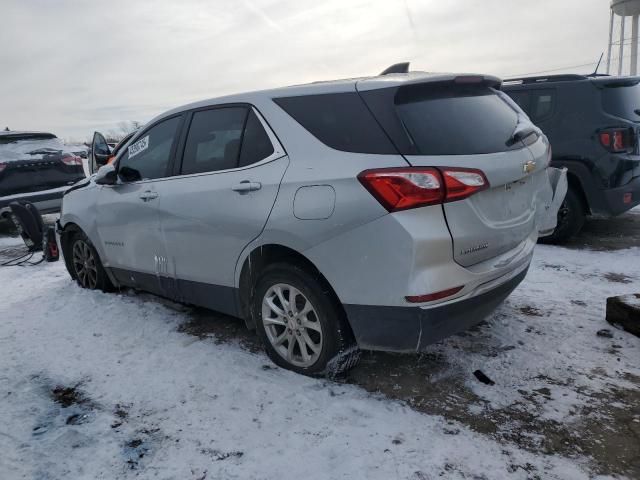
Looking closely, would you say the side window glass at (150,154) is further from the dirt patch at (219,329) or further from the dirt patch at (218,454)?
the dirt patch at (218,454)

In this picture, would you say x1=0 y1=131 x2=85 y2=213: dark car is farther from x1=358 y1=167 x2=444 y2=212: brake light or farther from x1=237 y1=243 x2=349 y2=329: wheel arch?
x1=358 y1=167 x2=444 y2=212: brake light

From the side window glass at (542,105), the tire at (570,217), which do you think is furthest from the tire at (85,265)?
the side window glass at (542,105)

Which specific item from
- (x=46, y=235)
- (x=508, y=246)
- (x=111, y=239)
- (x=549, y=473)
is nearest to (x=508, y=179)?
(x=508, y=246)

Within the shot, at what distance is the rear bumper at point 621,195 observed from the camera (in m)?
5.34

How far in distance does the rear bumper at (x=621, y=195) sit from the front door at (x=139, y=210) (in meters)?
4.57

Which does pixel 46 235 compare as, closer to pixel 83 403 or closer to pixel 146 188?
pixel 146 188

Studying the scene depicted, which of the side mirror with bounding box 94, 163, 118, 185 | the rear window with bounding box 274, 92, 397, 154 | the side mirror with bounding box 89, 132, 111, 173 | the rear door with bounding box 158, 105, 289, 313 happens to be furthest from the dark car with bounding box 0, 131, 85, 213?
the rear window with bounding box 274, 92, 397, 154

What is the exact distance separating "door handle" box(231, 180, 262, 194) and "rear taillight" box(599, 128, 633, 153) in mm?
4287

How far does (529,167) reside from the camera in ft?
9.33

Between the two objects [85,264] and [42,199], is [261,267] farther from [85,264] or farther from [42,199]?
[42,199]

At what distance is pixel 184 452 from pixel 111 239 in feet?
8.32

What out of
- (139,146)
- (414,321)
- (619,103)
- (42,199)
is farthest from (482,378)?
(42,199)

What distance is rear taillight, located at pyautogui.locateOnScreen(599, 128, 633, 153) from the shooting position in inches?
209

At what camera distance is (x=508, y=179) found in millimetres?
2662
